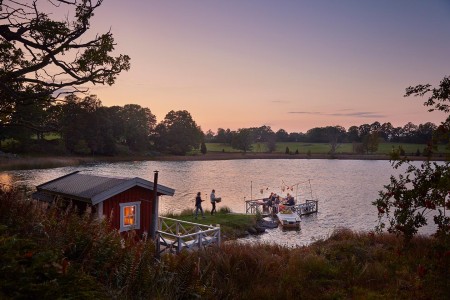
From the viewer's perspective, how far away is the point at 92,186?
17.7 m

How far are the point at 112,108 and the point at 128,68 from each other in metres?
98.5

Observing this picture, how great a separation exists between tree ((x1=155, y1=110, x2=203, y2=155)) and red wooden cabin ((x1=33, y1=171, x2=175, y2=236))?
87.2 meters

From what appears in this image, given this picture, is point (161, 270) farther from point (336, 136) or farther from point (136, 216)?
point (336, 136)

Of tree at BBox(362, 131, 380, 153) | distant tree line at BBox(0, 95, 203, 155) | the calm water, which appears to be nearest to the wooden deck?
the calm water

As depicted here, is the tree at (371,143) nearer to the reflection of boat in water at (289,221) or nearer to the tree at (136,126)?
the tree at (136,126)

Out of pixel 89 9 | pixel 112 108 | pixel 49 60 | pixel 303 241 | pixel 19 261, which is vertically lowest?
pixel 303 241

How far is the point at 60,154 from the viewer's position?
267 ft

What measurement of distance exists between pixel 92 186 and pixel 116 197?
1561 mm

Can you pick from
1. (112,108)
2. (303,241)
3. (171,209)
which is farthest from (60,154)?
(303,241)

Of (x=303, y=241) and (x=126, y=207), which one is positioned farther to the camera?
(x=303, y=241)

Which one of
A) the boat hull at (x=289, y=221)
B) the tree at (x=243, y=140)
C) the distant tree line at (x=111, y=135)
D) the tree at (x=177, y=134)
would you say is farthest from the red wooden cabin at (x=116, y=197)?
the tree at (x=243, y=140)

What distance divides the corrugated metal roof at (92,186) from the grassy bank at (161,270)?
6.68 m

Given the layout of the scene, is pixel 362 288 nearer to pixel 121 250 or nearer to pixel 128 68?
pixel 121 250

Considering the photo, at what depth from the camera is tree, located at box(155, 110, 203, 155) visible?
107125 millimetres
